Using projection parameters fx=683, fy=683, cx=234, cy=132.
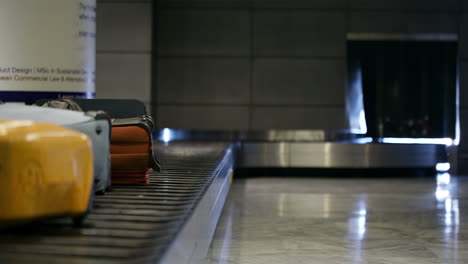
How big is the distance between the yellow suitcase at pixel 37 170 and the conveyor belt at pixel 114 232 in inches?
4.8

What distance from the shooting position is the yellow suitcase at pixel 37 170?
2289 mm

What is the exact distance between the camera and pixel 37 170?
7.63 feet

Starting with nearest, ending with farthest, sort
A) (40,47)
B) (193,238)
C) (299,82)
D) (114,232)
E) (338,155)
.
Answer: (114,232)
(193,238)
(40,47)
(338,155)
(299,82)

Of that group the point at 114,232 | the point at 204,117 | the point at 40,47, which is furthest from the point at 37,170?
the point at 204,117

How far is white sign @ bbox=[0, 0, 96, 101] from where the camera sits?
6.38 meters

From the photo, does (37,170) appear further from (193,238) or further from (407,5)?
(407,5)

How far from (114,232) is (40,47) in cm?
424

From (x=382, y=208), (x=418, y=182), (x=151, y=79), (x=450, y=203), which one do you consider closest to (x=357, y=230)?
(x=382, y=208)

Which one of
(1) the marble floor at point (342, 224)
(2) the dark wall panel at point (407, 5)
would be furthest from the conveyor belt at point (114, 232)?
(2) the dark wall panel at point (407, 5)

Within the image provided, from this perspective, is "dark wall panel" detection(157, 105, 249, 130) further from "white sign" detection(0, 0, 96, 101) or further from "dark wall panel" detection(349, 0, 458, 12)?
"white sign" detection(0, 0, 96, 101)

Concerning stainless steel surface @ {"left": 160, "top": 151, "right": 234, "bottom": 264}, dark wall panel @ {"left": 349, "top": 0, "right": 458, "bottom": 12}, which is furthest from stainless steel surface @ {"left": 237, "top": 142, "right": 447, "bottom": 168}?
stainless steel surface @ {"left": 160, "top": 151, "right": 234, "bottom": 264}

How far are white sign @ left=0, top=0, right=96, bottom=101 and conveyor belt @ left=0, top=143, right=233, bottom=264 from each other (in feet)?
8.86

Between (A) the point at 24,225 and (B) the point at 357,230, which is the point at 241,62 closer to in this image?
(B) the point at 357,230

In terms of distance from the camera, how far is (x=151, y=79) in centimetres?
1234
